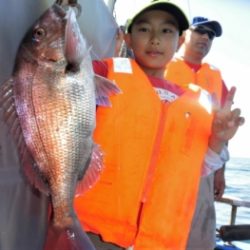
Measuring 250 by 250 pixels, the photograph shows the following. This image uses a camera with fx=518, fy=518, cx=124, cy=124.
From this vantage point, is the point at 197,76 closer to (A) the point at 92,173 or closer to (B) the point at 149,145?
(B) the point at 149,145

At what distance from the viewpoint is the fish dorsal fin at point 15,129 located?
2170mm

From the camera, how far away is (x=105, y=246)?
9.91ft

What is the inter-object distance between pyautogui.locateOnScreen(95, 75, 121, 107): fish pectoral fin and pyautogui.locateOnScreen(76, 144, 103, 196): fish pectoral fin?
0.24 meters

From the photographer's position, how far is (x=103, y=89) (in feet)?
8.24

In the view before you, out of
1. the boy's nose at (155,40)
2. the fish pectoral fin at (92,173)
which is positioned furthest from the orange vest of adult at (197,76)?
the fish pectoral fin at (92,173)

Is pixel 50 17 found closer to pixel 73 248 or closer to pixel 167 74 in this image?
pixel 73 248

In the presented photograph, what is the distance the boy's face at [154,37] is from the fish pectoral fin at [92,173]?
3.32 feet

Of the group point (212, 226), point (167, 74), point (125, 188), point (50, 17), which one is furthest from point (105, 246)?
point (167, 74)

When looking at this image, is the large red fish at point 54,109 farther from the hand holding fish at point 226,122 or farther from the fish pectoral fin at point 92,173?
the hand holding fish at point 226,122

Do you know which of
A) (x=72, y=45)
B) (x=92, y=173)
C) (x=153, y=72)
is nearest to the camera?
(x=72, y=45)

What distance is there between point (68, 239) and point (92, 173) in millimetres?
347

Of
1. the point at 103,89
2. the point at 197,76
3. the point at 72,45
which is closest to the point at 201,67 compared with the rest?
the point at 197,76

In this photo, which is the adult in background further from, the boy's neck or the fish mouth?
the fish mouth

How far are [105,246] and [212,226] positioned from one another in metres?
1.71
